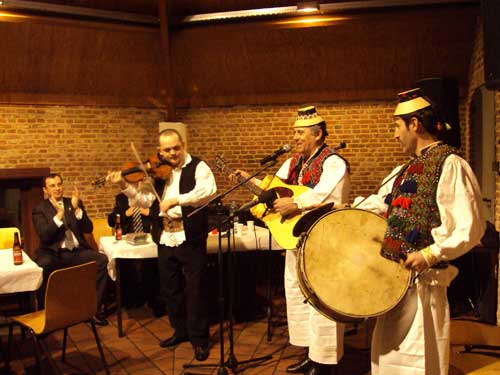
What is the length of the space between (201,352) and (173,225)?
43.5 inches

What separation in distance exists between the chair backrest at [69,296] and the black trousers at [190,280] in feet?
2.75

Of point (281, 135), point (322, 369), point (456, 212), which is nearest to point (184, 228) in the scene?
point (322, 369)

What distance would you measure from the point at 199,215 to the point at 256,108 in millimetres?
4082

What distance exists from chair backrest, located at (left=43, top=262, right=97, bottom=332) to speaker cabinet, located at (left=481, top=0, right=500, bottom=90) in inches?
117

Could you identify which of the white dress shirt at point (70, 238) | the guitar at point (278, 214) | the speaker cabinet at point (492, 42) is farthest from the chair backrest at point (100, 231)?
the speaker cabinet at point (492, 42)

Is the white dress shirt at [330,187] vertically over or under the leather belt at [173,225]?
over

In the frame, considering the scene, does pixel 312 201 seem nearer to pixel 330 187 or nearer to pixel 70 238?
pixel 330 187


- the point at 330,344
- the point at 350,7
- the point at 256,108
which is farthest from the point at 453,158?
the point at 256,108

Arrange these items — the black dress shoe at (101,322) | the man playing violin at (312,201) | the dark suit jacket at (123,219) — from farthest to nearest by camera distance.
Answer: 1. the dark suit jacket at (123,219)
2. the black dress shoe at (101,322)
3. the man playing violin at (312,201)

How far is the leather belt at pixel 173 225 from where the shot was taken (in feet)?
15.3

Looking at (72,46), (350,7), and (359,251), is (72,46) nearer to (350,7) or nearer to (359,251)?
(350,7)

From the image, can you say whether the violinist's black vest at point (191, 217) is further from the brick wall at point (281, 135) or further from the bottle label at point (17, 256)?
the brick wall at point (281, 135)

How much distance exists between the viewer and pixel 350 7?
7109 mm

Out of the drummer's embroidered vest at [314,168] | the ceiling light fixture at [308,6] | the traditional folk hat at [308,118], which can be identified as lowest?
the drummer's embroidered vest at [314,168]
